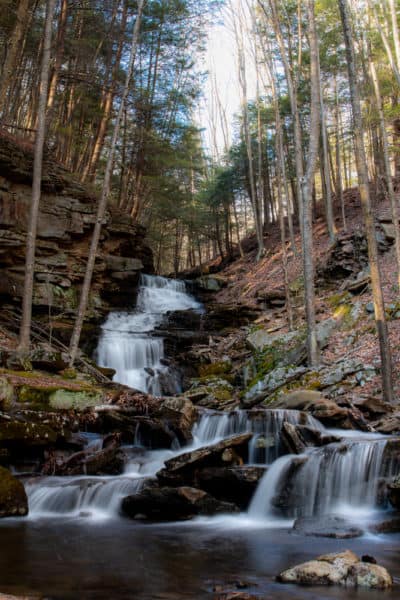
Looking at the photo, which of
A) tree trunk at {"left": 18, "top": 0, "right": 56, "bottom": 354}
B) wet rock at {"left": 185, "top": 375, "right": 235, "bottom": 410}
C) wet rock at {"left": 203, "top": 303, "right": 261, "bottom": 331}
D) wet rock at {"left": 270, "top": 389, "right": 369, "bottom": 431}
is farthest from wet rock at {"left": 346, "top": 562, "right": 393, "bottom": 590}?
wet rock at {"left": 203, "top": 303, "right": 261, "bottom": 331}

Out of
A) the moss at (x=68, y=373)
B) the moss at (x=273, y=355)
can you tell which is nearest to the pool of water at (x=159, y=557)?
the moss at (x=68, y=373)

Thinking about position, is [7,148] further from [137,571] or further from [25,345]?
[137,571]

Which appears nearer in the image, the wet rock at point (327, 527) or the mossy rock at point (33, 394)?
the wet rock at point (327, 527)

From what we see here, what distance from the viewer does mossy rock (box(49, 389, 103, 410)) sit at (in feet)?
32.0

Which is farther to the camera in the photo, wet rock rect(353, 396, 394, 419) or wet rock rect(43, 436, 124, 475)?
wet rock rect(353, 396, 394, 419)

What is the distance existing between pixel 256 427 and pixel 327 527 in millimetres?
3334

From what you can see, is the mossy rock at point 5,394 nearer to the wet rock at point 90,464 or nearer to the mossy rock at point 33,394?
the mossy rock at point 33,394

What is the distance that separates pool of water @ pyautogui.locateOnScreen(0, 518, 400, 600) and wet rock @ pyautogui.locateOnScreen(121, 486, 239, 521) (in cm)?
25

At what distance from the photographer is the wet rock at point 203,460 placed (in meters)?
7.73

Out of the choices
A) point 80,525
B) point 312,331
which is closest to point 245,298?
point 312,331

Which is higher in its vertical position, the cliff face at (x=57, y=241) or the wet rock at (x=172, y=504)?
the cliff face at (x=57, y=241)

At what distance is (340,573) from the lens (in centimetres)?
A: 413

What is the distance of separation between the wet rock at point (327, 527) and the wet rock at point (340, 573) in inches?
61.3

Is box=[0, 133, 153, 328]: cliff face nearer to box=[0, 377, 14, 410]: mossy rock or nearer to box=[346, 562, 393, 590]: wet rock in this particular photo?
box=[0, 377, 14, 410]: mossy rock
